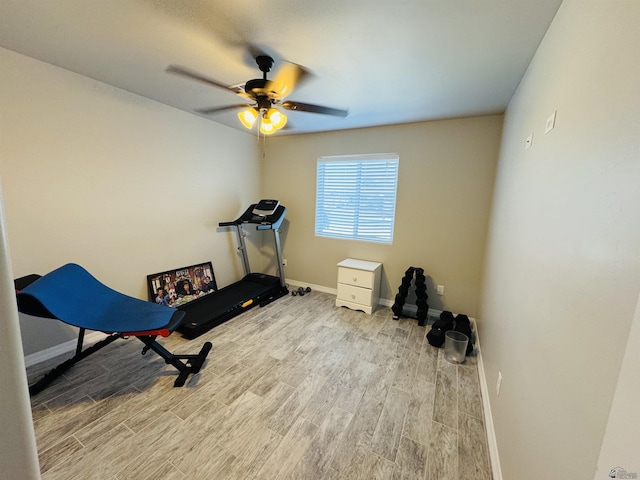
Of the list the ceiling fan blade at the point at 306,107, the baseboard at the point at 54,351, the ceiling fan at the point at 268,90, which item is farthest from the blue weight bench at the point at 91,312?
the ceiling fan blade at the point at 306,107

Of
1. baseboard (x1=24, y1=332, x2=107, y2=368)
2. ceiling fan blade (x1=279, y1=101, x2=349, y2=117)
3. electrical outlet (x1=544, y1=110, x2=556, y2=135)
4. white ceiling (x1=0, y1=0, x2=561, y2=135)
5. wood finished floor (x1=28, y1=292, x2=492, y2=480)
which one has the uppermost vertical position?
white ceiling (x1=0, y1=0, x2=561, y2=135)

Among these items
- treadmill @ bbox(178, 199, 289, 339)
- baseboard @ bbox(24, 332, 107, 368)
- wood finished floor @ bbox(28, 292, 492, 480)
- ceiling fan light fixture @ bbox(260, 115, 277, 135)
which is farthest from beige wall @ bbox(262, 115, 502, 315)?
baseboard @ bbox(24, 332, 107, 368)

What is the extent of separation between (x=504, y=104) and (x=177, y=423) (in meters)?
3.76

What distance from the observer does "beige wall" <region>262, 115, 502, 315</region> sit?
2850mm

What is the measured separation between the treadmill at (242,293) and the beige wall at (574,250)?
2620 mm

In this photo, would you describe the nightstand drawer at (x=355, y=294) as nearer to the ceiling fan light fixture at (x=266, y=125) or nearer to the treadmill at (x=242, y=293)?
the treadmill at (x=242, y=293)

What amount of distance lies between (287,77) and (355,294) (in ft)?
8.35

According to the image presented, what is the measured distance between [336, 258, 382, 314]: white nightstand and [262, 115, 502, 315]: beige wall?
25 cm

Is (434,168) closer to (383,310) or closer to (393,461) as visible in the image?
(383,310)

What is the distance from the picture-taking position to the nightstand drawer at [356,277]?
127 inches

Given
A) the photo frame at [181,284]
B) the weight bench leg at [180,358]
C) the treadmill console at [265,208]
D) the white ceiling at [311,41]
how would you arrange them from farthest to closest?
the treadmill console at [265,208] → the photo frame at [181,284] → the weight bench leg at [180,358] → the white ceiling at [311,41]

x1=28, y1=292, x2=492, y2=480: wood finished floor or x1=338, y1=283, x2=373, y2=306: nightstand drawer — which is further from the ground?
x1=338, y1=283, x2=373, y2=306: nightstand drawer

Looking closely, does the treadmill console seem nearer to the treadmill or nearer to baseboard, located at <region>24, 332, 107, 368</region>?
the treadmill

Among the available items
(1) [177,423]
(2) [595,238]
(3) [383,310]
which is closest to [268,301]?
(3) [383,310]
